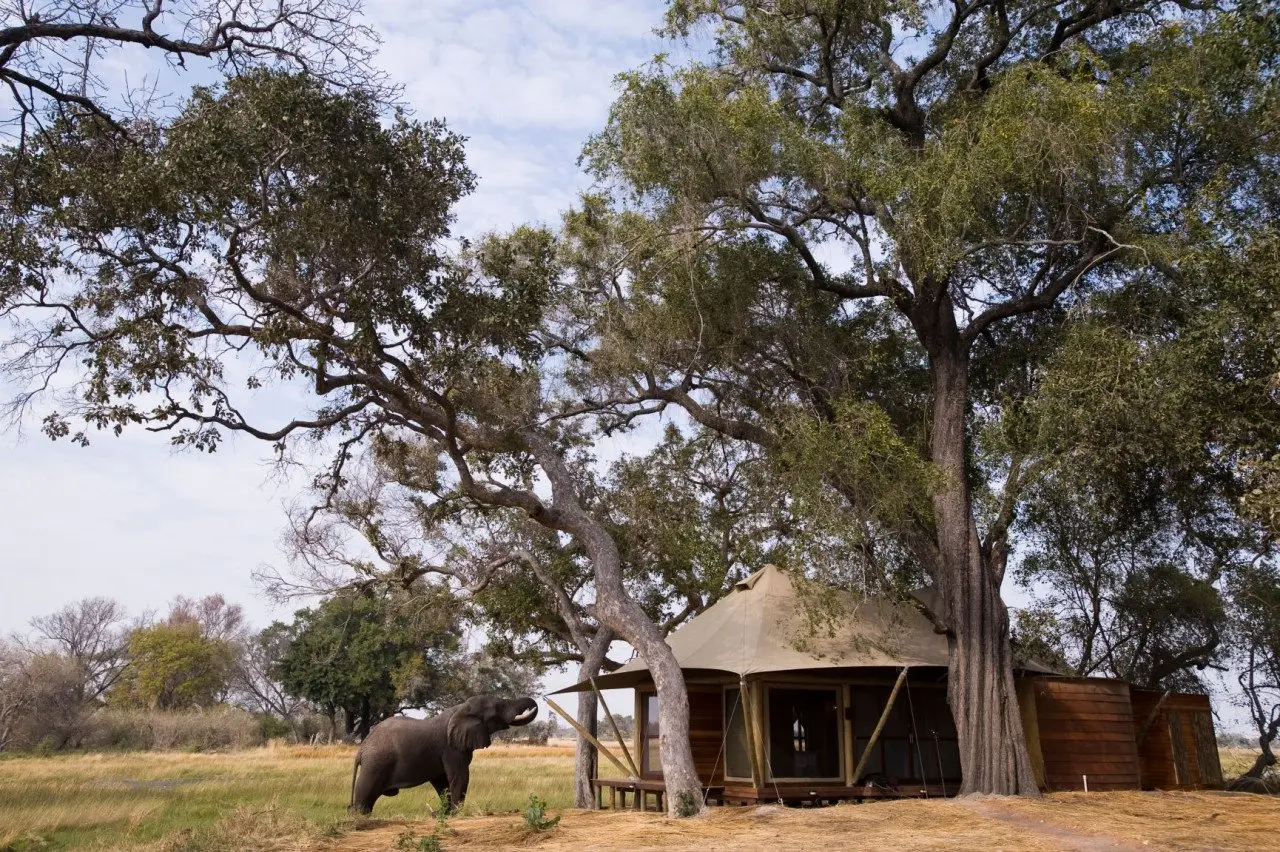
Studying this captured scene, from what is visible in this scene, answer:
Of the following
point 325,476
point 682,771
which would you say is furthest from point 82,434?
point 682,771

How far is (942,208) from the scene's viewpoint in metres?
12.3

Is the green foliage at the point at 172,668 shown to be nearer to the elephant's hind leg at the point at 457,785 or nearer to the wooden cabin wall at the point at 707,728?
the elephant's hind leg at the point at 457,785

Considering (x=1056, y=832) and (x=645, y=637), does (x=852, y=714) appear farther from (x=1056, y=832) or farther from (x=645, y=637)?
(x=1056, y=832)

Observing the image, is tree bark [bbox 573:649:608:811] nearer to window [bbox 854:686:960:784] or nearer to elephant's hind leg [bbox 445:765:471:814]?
elephant's hind leg [bbox 445:765:471:814]

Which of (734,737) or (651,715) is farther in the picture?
(651,715)

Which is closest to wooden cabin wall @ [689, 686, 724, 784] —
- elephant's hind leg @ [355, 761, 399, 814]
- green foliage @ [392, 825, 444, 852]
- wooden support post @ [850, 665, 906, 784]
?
wooden support post @ [850, 665, 906, 784]

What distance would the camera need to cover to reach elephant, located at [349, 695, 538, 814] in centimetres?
1309

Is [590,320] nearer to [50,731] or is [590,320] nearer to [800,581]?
[800,581]

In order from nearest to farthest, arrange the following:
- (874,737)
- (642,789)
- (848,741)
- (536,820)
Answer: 1. (536,820)
2. (874,737)
3. (848,741)
4. (642,789)

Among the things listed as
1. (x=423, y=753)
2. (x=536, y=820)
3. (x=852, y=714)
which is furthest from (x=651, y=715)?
(x=536, y=820)

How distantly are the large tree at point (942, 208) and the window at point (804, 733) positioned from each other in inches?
79.6

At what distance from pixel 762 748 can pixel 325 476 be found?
307 inches

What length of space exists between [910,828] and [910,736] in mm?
5822

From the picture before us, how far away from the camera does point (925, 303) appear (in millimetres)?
14922
